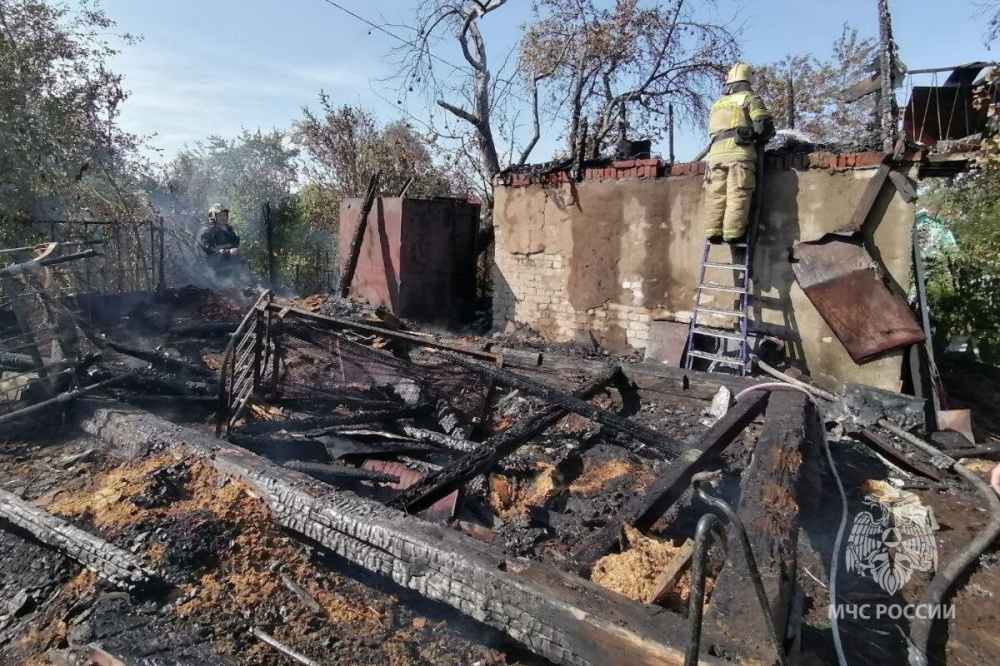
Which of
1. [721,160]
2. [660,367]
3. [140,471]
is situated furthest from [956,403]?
[140,471]

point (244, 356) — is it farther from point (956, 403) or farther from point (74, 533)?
point (956, 403)

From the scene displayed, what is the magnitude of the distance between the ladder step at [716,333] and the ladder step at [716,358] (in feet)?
0.77

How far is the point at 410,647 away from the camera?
213cm

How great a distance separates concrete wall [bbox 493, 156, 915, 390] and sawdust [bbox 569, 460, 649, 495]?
3762 millimetres

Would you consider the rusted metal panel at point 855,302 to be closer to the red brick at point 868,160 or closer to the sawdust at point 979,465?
the red brick at point 868,160

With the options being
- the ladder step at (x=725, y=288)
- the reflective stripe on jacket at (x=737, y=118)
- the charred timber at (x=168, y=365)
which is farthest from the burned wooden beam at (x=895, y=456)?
the charred timber at (x=168, y=365)

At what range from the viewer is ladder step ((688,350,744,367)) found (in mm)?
6207

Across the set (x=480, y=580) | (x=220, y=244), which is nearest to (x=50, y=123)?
(x=220, y=244)

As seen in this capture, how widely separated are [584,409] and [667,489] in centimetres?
103

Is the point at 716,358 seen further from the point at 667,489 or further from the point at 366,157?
the point at 366,157

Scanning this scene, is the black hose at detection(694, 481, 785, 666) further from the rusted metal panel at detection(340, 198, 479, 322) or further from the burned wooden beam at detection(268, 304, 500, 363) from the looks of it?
the rusted metal panel at detection(340, 198, 479, 322)

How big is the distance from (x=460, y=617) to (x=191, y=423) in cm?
334

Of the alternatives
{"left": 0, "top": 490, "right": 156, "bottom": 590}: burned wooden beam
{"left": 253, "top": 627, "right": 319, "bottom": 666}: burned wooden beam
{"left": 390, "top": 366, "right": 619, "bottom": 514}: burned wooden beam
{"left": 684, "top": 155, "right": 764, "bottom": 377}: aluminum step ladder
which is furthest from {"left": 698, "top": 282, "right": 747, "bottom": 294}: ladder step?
{"left": 0, "top": 490, "right": 156, "bottom": 590}: burned wooden beam

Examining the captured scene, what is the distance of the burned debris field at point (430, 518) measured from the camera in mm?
1812
